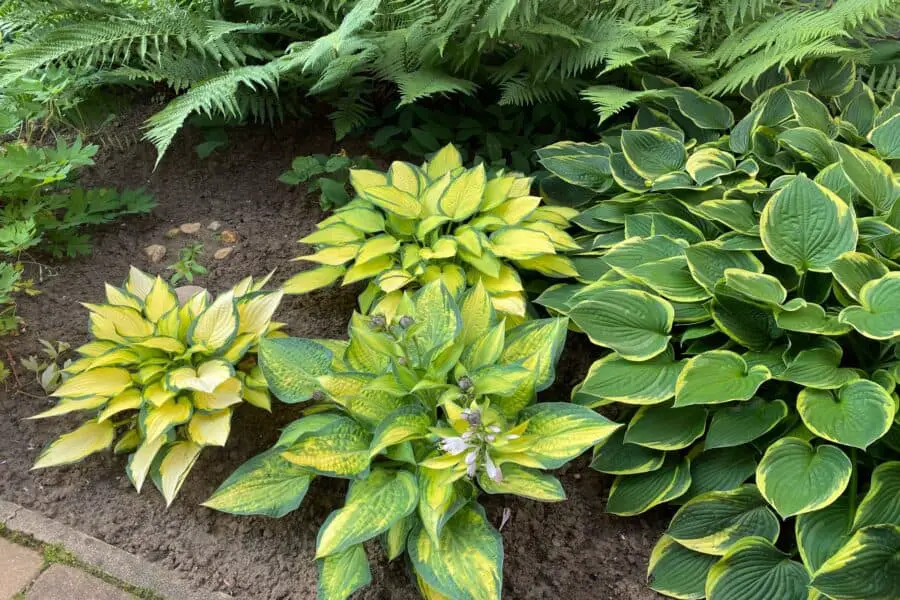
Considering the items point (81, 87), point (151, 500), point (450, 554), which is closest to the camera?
point (450, 554)

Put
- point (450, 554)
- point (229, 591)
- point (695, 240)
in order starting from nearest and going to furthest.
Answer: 1. point (450, 554)
2. point (229, 591)
3. point (695, 240)

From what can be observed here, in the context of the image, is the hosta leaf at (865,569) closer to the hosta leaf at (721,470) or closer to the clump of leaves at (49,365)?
the hosta leaf at (721,470)

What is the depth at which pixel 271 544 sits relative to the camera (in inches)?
57.9

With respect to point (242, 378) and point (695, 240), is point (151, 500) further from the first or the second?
point (695, 240)

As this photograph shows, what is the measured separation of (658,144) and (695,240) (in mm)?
387

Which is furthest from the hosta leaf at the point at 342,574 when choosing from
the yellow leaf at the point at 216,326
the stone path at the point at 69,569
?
the yellow leaf at the point at 216,326

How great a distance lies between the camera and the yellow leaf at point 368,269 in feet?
5.91

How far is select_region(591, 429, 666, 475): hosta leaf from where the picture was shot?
4.99 feet

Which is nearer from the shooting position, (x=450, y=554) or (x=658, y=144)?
(x=450, y=554)

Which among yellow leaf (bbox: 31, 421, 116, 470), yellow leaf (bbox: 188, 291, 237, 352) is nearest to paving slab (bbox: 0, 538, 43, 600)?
yellow leaf (bbox: 31, 421, 116, 470)

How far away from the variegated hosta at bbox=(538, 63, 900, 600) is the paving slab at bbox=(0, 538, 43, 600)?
1271mm

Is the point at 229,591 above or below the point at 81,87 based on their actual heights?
below

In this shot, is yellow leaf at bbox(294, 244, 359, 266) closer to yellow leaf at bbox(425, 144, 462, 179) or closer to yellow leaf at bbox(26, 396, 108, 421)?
yellow leaf at bbox(425, 144, 462, 179)

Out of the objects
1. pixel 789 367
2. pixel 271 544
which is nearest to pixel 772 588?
pixel 789 367
